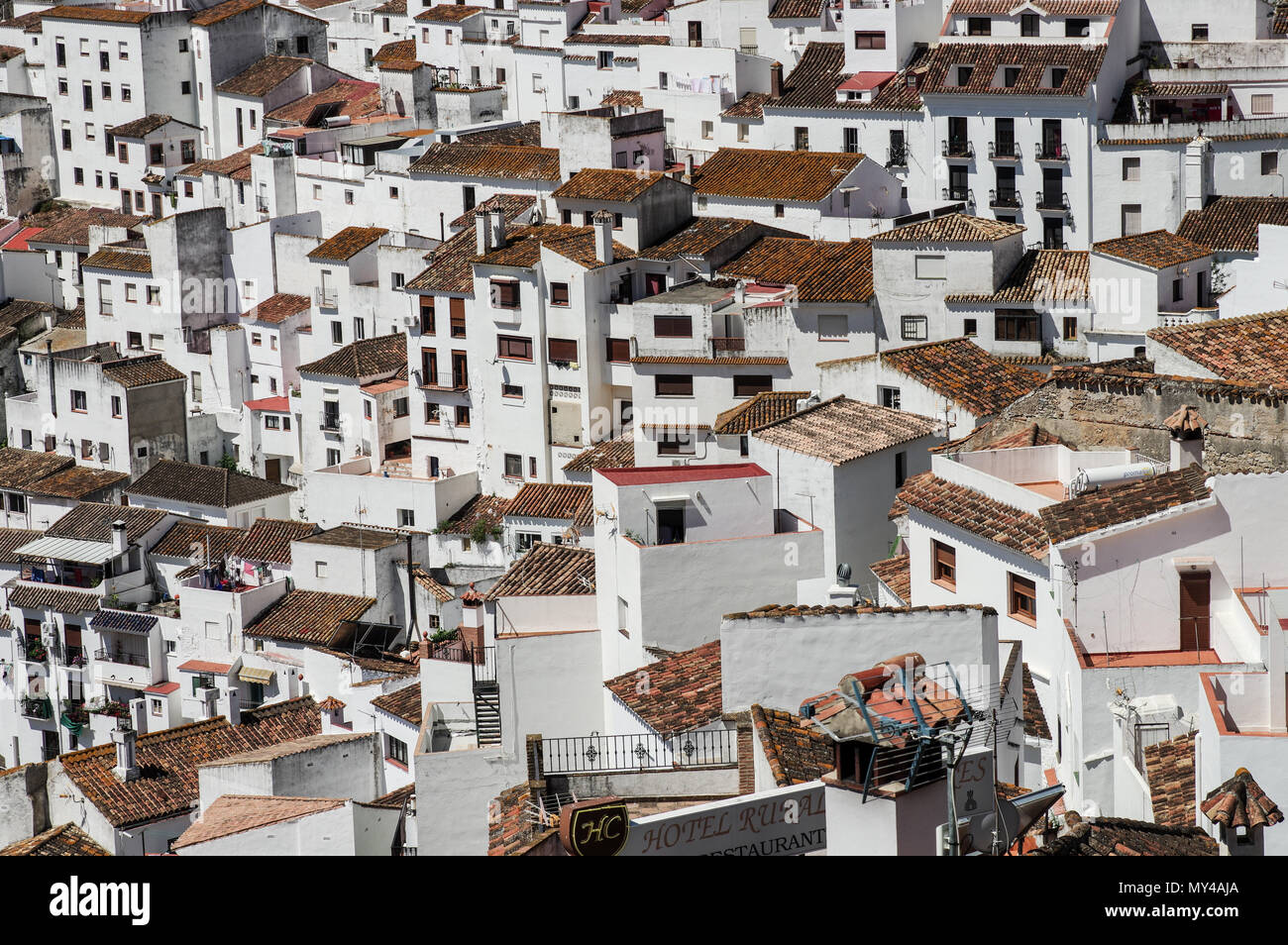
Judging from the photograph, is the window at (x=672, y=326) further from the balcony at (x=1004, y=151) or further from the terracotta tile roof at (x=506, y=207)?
the balcony at (x=1004, y=151)

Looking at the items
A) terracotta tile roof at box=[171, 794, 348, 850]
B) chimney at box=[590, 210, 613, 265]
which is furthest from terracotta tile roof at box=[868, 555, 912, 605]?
chimney at box=[590, 210, 613, 265]

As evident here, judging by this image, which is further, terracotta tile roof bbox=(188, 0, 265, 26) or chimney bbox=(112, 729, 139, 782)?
terracotta tile roof bbox=(188, 0, 265, 26)

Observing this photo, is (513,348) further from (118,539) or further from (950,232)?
(118,539)

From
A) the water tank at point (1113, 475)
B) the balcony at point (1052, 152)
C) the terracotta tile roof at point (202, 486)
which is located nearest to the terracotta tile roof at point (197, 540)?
the terracotta tile roof at point (202, 486)

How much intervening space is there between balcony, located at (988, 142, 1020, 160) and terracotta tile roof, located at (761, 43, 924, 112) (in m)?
2.41

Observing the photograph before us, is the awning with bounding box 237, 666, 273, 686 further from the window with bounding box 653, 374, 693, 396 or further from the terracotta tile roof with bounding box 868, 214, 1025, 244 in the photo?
the terracotta tile roof with bounding box 868, 214, 1025, 244

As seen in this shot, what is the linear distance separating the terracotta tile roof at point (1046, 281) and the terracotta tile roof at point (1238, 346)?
912cm

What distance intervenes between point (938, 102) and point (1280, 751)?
33388 millimetres

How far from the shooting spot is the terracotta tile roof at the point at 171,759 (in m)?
35.5

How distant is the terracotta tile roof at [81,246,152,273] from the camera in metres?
59.5

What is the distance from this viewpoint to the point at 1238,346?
31.4 metres

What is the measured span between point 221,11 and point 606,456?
31549 mm

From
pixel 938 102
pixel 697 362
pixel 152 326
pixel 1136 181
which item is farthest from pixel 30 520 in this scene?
pixel 1136 181

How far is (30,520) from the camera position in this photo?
54.9 meters
